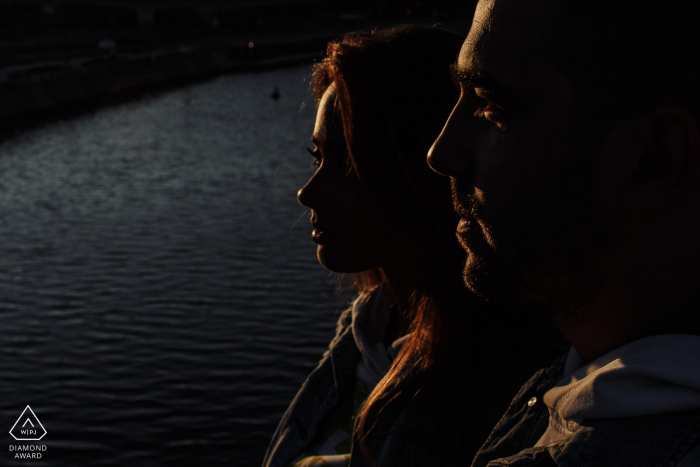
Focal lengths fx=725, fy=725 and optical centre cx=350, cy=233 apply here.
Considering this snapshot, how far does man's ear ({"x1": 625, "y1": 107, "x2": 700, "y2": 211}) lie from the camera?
1.15 meters

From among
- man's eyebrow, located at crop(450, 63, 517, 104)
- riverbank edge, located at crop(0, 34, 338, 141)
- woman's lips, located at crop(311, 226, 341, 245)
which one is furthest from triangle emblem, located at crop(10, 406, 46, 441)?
riverbank edge, located at crop(0, 34, 338, 141)

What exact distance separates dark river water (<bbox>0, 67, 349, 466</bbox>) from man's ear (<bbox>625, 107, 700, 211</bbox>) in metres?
4.75

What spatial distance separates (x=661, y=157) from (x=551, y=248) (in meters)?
0.25

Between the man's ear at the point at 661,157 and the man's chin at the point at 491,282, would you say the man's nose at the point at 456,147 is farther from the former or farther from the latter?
the man's ear at the point at 661,157

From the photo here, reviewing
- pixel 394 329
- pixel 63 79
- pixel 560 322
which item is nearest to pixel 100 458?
pixel 394 329

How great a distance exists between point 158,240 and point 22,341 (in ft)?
16.6

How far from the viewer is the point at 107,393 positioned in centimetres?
962

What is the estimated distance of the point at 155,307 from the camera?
12133 mm

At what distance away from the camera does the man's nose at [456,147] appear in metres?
1.39

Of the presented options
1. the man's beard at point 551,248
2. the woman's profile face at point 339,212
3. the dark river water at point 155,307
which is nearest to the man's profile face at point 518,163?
the man's beard at point 551,248

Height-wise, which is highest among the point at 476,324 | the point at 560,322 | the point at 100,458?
the point at 560,322

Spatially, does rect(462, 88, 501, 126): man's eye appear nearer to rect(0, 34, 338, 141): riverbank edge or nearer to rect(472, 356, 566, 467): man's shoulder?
rect(472, 356, 566, 467): man's shoulder

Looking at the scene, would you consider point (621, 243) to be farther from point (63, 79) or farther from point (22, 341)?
point (63, 79)

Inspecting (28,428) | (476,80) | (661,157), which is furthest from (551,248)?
(28,428)
